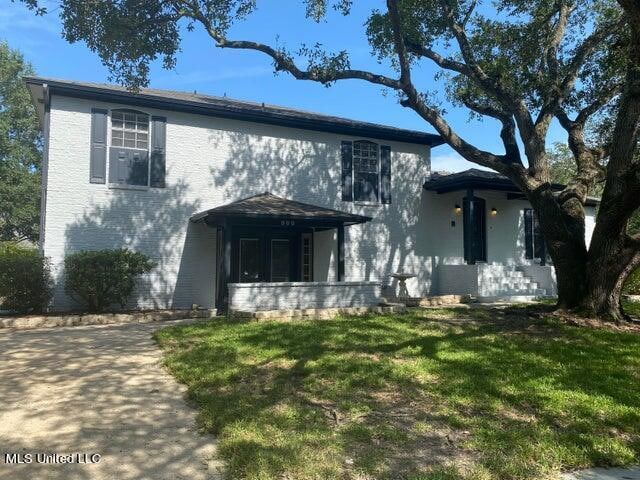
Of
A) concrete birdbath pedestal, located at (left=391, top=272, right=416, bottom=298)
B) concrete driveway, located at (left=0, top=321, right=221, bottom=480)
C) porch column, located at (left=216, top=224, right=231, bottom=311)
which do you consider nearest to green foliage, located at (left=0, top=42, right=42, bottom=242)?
porch column, located at (left=216, top=224, right=231, bottom=311)

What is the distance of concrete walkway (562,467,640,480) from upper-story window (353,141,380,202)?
12.5 m

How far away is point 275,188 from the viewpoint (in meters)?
15.0

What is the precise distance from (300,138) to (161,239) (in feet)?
16.9

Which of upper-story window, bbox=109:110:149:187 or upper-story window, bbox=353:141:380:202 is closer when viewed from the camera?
upper-story window, bbox=109:110:149:187

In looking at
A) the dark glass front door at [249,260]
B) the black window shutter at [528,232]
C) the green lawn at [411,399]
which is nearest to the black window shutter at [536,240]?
the black window shutter at [528,232]

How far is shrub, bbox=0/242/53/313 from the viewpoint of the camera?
11172 mm

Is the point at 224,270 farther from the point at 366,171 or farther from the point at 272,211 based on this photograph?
the point at 366,171

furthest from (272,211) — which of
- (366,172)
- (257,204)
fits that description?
(366,172)

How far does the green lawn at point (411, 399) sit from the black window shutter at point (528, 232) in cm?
1003

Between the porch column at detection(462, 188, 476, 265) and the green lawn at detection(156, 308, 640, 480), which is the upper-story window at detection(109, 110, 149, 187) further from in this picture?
the porch column at detection(462, 188, 476, 265)

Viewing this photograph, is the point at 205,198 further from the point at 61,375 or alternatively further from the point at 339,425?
the point at 339,425

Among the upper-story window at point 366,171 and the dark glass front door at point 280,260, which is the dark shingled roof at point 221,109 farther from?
the dark glass front door at point 280,260

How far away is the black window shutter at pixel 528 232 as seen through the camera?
18672mm

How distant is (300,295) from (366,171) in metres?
5.74
